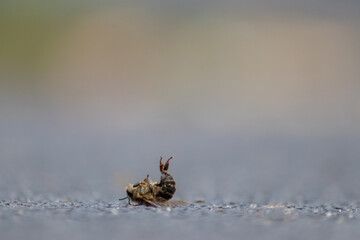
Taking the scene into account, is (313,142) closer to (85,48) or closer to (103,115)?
(103,115)

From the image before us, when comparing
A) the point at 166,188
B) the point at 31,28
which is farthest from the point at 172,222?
the point at 31,28

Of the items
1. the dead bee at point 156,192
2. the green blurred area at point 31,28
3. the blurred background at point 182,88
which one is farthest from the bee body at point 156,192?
the green blurred area at point 31,28

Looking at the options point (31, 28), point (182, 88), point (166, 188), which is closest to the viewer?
point (166, 188)

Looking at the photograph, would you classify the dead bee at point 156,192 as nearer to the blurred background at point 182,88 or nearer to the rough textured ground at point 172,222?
the rough textured ground at point 172,222

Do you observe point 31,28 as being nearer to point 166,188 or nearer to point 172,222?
point 166,188

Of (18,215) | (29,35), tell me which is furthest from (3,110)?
(18,215)

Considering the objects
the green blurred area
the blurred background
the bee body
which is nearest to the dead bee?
the bee body
